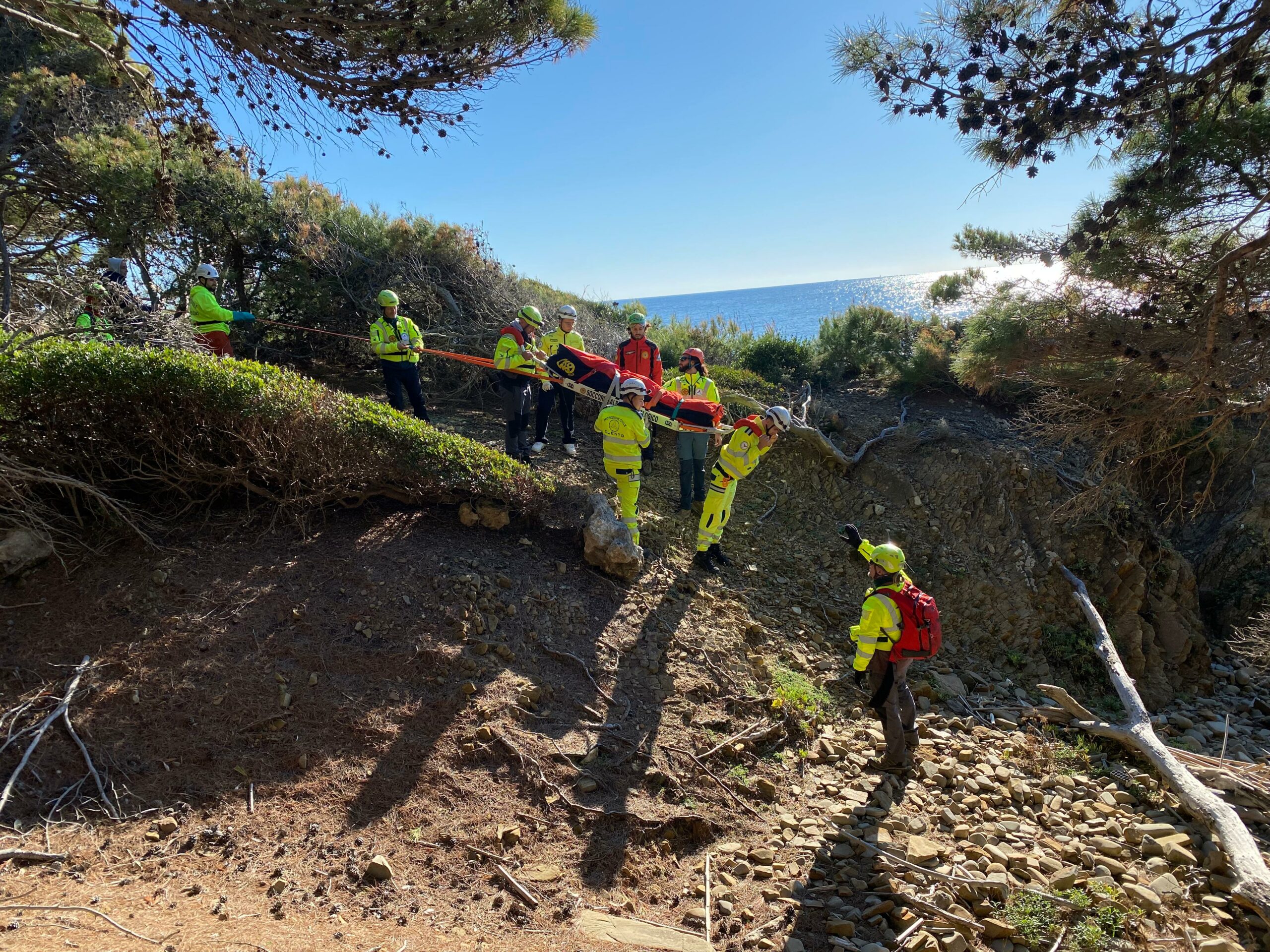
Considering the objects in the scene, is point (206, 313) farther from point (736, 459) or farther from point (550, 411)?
point (736, 459)

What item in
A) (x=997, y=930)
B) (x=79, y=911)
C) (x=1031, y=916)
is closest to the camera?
(x=79, y=911)

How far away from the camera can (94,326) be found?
5.91 m

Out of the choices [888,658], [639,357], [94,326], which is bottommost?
[888,658]

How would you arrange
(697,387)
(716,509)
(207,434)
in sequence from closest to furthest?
1. (207,434)
2. (716,509)
3. (697,387)

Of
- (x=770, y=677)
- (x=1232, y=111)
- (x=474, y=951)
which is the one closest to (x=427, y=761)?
(x=474, y=951)

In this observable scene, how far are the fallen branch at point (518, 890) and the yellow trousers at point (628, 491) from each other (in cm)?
329

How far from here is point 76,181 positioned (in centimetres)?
1067

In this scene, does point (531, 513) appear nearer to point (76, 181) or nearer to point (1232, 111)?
point (1232, 111)

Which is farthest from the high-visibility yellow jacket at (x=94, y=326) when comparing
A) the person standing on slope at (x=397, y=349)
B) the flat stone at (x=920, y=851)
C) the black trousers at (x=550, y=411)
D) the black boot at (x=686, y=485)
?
the flat stone at (x=920, y=851)

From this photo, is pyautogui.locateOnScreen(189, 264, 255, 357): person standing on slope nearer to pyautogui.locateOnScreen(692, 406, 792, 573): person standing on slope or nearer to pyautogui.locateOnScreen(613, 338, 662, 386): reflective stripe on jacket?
pyautogui.locateOnScreen(613, 338, 662, 386): reflective stripe on jacket

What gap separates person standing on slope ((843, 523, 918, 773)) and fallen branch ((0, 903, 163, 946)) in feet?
15.4

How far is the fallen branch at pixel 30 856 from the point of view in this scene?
321cm

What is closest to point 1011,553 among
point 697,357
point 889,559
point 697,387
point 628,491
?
point 889,559

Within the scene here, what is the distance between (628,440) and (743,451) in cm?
138
